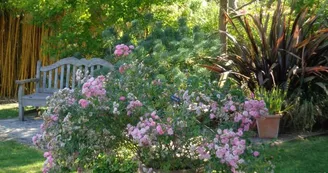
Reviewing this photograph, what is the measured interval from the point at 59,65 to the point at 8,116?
1.28m

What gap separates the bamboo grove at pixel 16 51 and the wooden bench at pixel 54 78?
2.54 metres

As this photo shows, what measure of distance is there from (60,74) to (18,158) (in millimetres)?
3412

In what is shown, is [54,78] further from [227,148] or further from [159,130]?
[227,148]

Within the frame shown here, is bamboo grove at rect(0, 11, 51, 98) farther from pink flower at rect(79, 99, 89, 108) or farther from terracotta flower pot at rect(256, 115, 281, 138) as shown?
pink flower at rect(79, 99, 89, 108)

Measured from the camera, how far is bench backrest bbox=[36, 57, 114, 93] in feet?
30.7

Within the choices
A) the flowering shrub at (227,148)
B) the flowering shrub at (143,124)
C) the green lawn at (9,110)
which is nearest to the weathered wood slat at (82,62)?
the green lawn at (9,110)

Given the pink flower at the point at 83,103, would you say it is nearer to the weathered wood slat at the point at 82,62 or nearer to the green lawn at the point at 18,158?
the green lawn at the point at 18,158

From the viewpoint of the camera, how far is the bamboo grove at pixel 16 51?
12.6 meters

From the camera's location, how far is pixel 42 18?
406 inches

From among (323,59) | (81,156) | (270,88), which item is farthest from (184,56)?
(81,156)

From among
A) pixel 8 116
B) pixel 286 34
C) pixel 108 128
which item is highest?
pixel 286 34

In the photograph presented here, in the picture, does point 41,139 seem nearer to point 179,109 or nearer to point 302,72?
point 179,109

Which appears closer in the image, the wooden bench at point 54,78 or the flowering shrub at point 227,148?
the flowering shrub at point 227,148

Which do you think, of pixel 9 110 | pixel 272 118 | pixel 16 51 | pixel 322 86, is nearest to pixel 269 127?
pixel 272 118
